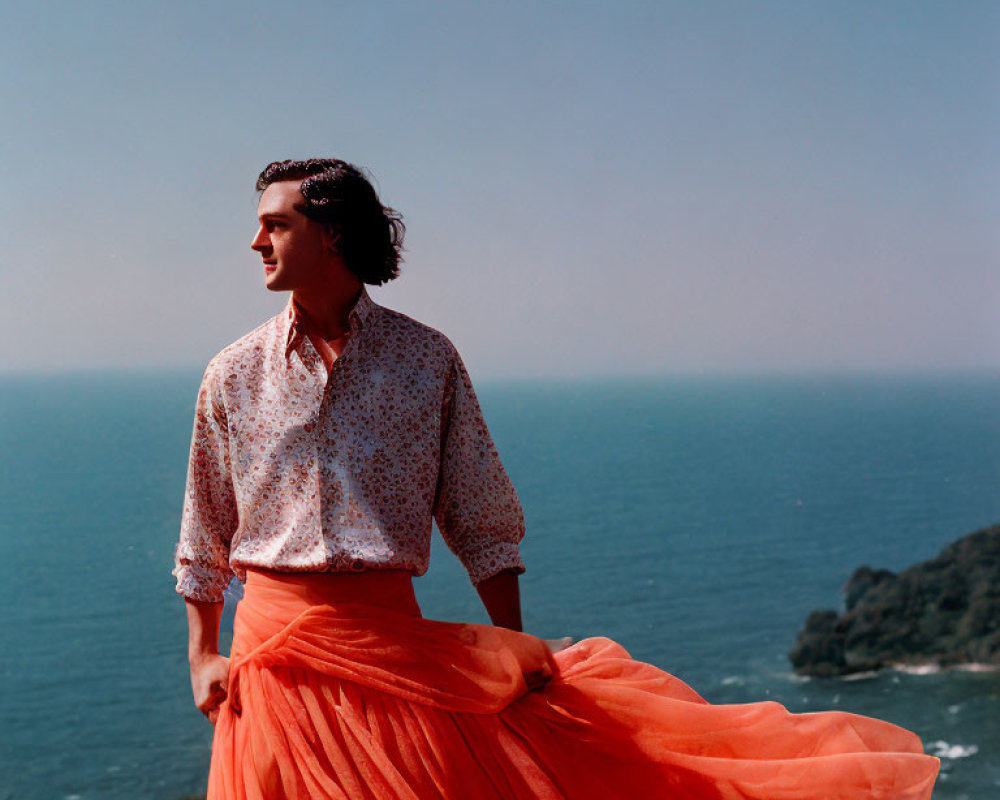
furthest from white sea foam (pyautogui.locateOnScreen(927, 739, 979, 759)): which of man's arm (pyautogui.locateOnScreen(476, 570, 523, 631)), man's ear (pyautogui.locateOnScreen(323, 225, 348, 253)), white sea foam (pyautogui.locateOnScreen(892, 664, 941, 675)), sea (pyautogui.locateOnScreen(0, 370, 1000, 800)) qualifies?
man's ear (pyautogui.locateOnScreen(323, 225, 348, 253))

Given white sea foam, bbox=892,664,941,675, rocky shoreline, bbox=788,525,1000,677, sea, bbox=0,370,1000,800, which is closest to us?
white sea foam, bbox=892,664,941,675

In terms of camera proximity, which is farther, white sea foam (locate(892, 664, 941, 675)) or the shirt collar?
white sea foam (locate(892, 664, 941, 675))

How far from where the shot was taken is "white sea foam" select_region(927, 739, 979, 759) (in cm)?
1230

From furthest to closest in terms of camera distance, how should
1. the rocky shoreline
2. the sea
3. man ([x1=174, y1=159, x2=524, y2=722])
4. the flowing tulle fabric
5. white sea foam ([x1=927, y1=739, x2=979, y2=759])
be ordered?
the sea → the rocky shoreline → white sea foam ([x1=927, y1=739, x2=979, y2=759]) → man ([x1=174, y1=159, x2=524, y2=722]) → the flowing tulle fabric

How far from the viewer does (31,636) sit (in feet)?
68.8

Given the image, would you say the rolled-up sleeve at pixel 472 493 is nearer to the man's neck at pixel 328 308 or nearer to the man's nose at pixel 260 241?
the man's neck at pixel 328 308

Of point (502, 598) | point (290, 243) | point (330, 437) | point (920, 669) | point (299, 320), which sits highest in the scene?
point (290, 243)

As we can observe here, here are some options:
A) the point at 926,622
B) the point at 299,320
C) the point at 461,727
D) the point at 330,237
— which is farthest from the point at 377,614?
the point at 926,622

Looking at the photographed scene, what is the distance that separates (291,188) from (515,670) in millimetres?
742

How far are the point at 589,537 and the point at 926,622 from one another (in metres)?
9.95

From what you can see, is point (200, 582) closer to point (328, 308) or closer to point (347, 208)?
point (328, 308)

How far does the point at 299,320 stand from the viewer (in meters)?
1.48

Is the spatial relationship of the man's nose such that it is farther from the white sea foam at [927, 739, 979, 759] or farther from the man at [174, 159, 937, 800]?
the white sea foam at [927, 739, 979, 759]

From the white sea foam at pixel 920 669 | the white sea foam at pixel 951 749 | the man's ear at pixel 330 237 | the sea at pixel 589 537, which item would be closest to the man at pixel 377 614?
the man's ear at pixel 330 237
